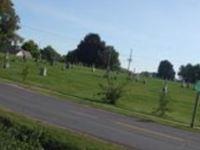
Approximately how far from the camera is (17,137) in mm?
16344

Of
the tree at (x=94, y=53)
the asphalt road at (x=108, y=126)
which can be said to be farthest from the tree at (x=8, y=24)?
the asphalt road at (x=108, y=126)

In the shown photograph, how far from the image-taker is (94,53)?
123312 mm

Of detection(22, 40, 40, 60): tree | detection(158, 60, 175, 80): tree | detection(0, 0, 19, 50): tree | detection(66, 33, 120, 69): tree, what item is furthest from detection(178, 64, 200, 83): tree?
detection(0, 0, 19, 50): tree

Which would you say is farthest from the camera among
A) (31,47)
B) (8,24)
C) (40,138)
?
(31,47)

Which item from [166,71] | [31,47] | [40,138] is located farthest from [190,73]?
[40,138]

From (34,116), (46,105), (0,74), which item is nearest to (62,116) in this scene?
(34,116)

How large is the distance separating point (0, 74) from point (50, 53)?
7486 centimetres

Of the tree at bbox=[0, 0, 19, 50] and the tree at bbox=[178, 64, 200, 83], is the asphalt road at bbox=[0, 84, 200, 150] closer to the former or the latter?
the tree at bbox=[0, 0, 19, 50]

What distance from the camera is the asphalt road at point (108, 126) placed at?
18.9 m

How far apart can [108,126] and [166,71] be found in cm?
12064

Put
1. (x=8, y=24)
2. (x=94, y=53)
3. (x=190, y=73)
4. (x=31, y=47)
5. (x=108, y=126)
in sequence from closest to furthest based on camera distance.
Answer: (x=108, y=126) < (x=8, y=24) < (x=31, y=47) < (x=94, y=53) < (x=190, y=73)

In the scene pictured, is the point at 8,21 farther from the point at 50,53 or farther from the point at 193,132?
the point at 193,132

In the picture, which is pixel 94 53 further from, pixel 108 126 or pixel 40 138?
pixel 40 138

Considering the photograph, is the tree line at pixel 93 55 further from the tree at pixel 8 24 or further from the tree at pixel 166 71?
the tree at pixel 8 24
